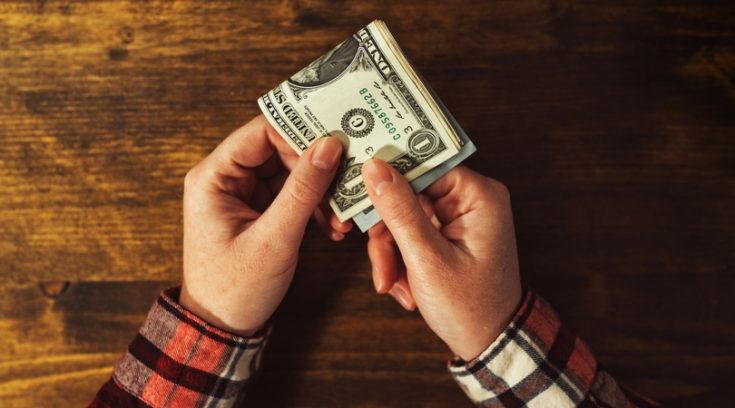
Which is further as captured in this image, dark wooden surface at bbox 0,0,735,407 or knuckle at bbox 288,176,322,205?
dark wooden surface at bbox 0,0,735,407

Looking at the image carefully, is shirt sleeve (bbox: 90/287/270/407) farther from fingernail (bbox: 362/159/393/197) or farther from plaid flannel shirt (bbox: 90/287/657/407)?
fingernail (bbox: 362/159/393/197)

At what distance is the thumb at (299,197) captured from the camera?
0.75 metres

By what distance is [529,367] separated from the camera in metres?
0.81

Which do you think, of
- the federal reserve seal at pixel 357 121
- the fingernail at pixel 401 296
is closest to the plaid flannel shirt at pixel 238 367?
the fingernail at pixel 401 296

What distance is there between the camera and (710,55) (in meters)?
0.98

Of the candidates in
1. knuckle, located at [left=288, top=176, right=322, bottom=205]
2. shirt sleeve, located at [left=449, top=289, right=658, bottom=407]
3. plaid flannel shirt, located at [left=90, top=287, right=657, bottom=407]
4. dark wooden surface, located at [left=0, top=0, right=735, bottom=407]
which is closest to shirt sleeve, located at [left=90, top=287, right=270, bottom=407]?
plaid flannel shirt, located at [left=90, top=287, right=657, bottom=407]

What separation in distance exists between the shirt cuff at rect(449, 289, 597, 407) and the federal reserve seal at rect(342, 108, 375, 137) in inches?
14.9

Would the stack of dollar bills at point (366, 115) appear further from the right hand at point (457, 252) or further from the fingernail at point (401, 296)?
the fingernail at point (401, 296)

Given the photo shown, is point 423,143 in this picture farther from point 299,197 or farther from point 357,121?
point 299,197

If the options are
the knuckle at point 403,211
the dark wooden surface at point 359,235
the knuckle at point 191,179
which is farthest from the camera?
the dark wooden surface at point 359,235

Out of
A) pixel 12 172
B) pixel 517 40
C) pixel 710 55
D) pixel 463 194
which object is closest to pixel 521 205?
pixel 463 194

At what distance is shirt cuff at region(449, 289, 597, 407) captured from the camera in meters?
0.81

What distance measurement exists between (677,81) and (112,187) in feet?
3.57

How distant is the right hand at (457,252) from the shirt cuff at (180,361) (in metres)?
0.28
